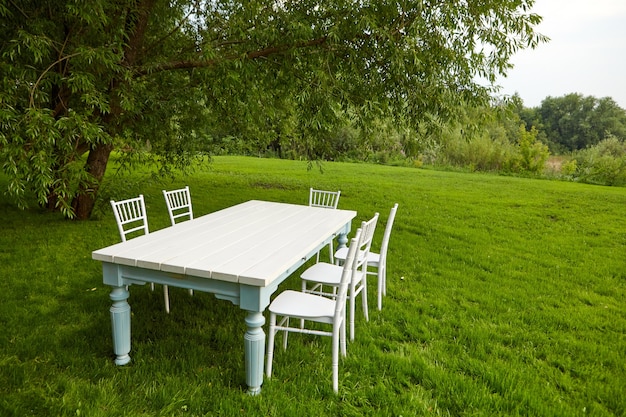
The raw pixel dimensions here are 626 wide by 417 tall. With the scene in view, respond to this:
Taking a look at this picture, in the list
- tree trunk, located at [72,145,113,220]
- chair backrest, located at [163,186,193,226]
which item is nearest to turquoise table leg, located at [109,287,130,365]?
chair backrest, located at [163,186,193,226]

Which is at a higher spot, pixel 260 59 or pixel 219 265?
pixel 260 59

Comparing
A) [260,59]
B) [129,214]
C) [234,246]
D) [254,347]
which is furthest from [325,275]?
[260,59]

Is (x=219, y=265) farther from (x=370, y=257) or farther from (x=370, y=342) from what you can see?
(x=370, y=257)

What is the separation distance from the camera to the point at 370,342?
316 centimetres

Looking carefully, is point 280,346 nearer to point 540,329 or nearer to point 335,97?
point 540,329

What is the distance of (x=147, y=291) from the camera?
405 centimetres

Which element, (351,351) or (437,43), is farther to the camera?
(437,43)

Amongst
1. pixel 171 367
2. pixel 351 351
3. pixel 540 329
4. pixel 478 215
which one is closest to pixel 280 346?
pixel 351 351

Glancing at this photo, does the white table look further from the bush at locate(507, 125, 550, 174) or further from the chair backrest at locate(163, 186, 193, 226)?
the bush at locate(507, 125, 550, 174)

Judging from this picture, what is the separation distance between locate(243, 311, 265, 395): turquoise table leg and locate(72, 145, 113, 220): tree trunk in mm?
5114

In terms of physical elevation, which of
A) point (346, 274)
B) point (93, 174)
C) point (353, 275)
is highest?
point (93, 174)

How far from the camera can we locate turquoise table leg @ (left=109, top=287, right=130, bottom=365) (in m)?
2.63

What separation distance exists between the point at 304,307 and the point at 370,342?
821 millimetres

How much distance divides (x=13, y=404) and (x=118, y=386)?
53 centimetres
